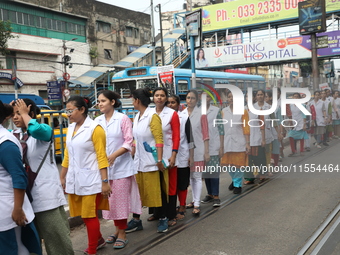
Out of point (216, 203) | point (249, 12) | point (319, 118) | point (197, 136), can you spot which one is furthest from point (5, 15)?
point (319, 118)

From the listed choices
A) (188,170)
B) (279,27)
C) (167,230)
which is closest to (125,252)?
(167,230)

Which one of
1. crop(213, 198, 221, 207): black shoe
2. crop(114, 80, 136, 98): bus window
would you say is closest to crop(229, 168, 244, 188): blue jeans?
crop(213, 198, 221, 207): black shoe

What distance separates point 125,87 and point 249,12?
1723cm

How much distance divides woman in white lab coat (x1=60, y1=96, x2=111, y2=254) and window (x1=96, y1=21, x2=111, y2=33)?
102ft

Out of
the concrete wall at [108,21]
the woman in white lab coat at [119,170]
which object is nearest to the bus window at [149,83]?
the woman in white lab coat at [119,170]

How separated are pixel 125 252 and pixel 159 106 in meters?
1.82

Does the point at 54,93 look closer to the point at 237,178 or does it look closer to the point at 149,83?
the point at 149,83

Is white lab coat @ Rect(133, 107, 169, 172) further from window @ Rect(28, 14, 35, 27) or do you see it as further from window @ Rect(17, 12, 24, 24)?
window @ Rect(28, 14, 35, 27)

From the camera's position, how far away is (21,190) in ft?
9.22

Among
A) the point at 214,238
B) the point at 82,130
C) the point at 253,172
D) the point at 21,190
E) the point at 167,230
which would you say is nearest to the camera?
the point at 21,190

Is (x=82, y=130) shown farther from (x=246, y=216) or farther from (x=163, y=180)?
(x=246, y=216)

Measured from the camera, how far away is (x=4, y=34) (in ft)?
78.2

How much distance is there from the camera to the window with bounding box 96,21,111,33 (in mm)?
33500

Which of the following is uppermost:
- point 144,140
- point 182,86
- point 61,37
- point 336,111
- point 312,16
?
point 61,37
